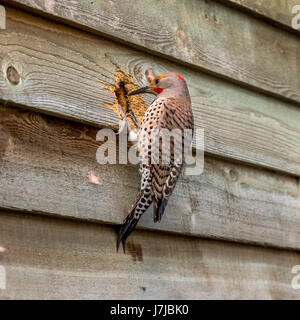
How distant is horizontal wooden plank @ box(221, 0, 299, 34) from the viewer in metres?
2.51

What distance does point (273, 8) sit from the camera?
2641 mm

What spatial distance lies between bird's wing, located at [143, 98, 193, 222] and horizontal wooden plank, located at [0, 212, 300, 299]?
16 cm

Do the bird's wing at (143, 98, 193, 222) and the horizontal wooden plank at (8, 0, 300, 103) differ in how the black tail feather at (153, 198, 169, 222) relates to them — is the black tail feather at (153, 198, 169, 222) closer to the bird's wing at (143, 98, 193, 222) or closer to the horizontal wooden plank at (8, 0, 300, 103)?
the bird's wing at (143, 98, 193, 222)

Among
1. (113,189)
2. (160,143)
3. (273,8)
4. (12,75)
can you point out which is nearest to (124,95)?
(160,143)

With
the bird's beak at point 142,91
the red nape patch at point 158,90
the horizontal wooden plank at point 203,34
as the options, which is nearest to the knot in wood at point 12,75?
the horizontal wooden plank at point 203,34

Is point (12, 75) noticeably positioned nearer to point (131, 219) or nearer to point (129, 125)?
point (129, 125)

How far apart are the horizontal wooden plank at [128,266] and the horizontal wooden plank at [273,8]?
1.04 meters

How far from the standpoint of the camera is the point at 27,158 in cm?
178

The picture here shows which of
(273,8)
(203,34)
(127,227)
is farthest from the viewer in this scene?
(273,8)

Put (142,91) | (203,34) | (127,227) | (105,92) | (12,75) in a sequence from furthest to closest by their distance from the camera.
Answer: (203,34) < (142,91) < (105,92) < (127,227) < (12,75)

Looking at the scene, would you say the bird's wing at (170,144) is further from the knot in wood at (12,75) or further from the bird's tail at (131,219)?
the knot in wood at (12,75)

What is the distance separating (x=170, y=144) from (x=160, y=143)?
4 centimetres

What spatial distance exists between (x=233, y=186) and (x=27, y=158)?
3.06 feet

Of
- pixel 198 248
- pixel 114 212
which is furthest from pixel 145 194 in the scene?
pixel 198 248
